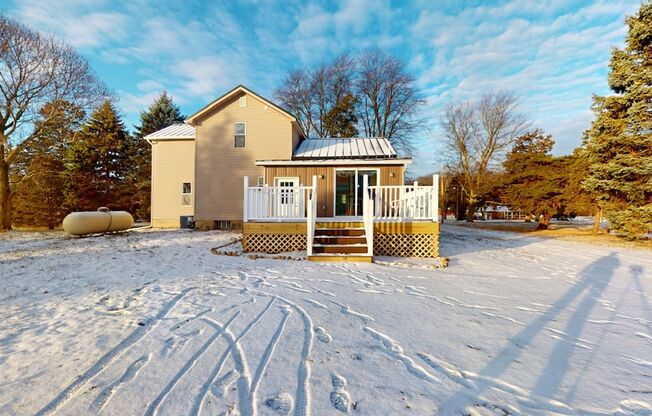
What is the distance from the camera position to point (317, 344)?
2.70 metres

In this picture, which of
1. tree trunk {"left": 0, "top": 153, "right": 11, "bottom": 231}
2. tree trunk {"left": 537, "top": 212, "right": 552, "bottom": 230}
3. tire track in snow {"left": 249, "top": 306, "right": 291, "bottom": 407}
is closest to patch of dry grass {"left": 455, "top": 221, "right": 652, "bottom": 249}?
tree trunk {"left": 537, "top": 212, "right": 552, "bottom": 230}

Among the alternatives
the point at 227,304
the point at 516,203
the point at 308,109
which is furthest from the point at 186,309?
the point at 308,109

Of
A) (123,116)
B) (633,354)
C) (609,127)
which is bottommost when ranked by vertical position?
(633,354)

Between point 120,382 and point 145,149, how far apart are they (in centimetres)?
2991

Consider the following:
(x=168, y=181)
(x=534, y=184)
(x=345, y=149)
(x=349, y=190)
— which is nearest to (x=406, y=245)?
(x=349, y=190)

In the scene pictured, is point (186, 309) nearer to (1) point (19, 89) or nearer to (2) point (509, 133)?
(1) point (19, 89)

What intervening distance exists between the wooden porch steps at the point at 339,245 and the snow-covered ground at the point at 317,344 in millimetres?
1119

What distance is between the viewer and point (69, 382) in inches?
80.7

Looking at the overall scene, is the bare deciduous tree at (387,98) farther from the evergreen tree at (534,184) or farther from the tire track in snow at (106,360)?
the tire track in snow at (106,360)

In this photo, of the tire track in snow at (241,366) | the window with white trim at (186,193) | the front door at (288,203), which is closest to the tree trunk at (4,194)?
the window with white trim at (186,193)

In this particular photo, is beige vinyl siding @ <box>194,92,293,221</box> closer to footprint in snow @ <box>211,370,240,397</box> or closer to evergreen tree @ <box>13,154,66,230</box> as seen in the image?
footprint in snow @ <box>211,370,240,397</box>

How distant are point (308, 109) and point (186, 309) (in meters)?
24.5

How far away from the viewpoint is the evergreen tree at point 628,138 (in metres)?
11.0

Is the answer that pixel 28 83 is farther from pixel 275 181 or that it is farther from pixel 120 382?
pixel 120 382
